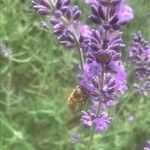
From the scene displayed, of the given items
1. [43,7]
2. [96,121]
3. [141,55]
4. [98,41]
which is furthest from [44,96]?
[98,41]

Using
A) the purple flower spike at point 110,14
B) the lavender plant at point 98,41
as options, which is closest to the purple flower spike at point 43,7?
the lavender plant at point 98,41

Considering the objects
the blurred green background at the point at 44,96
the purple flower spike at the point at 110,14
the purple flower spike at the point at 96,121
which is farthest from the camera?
the blurred green background at the point at 44,96

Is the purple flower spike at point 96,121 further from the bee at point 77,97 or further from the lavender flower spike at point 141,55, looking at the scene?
the lavender flower spike at point 141,55

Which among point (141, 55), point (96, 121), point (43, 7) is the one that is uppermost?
point (141, 55)

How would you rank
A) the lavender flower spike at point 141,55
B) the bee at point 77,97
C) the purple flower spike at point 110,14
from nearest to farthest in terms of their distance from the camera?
the purple flower spike at point 110,14 < the bee at point 77,97 < the lavender flower spike at point 141,55

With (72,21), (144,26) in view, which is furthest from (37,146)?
(72,21)

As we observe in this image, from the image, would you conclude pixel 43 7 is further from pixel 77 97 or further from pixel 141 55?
pixel 141 55

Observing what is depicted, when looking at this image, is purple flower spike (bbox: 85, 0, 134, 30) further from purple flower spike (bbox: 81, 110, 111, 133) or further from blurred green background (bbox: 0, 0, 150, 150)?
blurred green background (bbox: 0, 0, 150, 150)

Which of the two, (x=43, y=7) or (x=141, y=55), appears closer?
(x=43, y=7)
